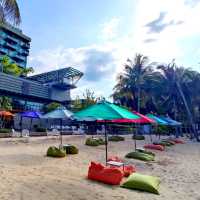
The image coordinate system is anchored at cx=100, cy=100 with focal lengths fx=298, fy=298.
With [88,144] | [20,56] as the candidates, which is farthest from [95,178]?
[20,56]

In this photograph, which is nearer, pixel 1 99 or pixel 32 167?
pixel 32 167

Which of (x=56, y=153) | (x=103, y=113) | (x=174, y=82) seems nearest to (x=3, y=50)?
(x=174, y=82)

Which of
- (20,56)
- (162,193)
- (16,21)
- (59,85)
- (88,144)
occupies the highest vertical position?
(20,56)

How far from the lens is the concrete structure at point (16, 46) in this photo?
86562mm

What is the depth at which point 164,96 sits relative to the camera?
43.1 meters

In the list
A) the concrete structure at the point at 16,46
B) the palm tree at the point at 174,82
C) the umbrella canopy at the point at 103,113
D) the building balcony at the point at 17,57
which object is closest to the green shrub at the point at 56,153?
the umbrella canopy at the point at 103,113

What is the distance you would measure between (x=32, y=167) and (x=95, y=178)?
2.51 metres

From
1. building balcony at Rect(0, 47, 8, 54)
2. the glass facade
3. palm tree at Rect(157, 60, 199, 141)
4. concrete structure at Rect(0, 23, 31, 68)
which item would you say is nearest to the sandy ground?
palm tree at Rect(157, 60, 199, 141)

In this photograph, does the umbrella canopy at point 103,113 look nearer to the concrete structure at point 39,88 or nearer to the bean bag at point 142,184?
the bean bag at point 142,184

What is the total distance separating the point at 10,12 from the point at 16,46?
278 feet

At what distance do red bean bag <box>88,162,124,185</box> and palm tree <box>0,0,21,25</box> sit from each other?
558 cm

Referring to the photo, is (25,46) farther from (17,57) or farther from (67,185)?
(67,185)

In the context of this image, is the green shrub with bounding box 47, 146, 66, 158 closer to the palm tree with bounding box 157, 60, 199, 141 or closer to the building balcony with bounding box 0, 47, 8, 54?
the palm tree with bounding box 157, 60, 199, 141

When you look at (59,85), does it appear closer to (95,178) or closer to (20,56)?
(20,56)
